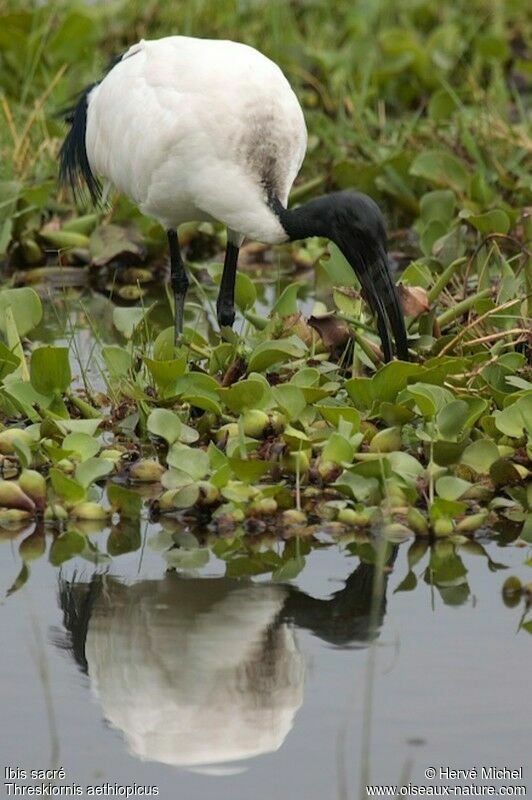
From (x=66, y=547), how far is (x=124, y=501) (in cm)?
27

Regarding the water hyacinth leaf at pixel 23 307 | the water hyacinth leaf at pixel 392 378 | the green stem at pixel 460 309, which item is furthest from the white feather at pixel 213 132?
the water hyacinth leaf at pixel 392 378

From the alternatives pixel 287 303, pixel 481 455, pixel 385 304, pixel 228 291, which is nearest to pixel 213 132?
pixel 287 303

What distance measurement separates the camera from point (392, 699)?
350cm

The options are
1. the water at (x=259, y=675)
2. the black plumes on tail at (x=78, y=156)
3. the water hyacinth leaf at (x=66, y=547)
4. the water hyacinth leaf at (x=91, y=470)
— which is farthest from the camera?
the black plumes on tail at (x=78, y=156)

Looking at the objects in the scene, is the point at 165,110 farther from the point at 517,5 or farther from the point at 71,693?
the point at 517,5

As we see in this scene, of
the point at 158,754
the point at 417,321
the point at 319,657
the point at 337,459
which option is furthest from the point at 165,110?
the point at 158,754

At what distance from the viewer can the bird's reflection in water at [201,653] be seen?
3.35 metres

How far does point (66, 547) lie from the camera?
4355 mm

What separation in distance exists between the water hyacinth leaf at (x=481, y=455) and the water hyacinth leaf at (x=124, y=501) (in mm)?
865

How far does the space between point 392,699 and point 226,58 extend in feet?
9.26

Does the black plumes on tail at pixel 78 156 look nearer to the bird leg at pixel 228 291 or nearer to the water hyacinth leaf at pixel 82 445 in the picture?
the bird leg at pixel 228 291

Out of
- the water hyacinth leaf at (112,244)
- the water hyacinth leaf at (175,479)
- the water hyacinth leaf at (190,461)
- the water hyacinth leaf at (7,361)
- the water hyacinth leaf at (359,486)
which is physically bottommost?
the water hyacinth leaf at (112,244)

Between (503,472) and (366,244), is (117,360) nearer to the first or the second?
(366,244)

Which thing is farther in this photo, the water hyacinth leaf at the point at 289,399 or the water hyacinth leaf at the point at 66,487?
the water hyacinth leaf at the point at 289,399
